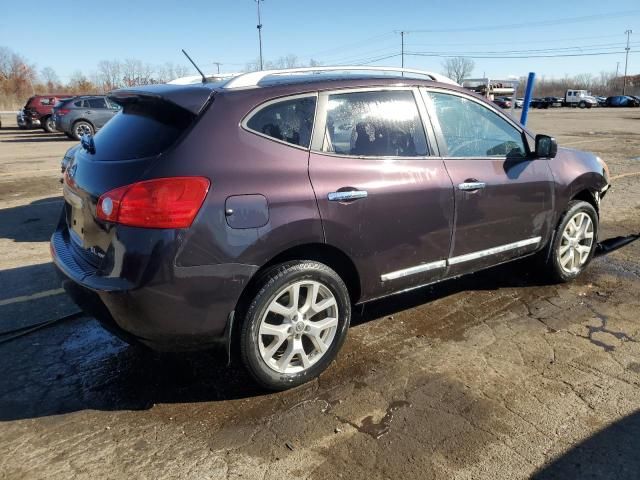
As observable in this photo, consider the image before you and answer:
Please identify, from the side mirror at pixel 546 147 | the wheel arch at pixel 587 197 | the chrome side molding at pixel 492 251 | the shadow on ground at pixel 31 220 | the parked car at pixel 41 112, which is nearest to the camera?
the chrome side molding at pixel 492 251

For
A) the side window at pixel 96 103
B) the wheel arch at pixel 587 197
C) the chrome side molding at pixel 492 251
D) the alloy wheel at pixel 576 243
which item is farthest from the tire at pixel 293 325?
the side window at pixel 96 103

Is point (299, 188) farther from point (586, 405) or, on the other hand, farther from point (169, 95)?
point (586, 405)

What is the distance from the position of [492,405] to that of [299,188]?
163cm

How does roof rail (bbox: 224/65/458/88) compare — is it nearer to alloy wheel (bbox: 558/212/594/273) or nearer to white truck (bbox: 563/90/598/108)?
alloy wheel (bbox: 558/212/594/273)

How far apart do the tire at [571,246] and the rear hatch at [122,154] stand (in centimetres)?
Answer: 326

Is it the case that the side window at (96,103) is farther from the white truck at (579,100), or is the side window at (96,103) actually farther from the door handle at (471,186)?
the white truck at (579,100)

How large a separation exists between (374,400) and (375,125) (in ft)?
5.64

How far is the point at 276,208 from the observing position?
2932 millimetres

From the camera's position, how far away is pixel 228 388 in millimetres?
3250

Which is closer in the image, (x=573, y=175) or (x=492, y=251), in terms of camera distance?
(x=492, y=251)

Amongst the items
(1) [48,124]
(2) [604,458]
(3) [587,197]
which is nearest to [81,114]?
(1) [48,124]

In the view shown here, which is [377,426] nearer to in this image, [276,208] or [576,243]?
[276,208]

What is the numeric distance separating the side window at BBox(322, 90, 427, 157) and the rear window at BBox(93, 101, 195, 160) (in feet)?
2.86

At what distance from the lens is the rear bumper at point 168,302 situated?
270cm
